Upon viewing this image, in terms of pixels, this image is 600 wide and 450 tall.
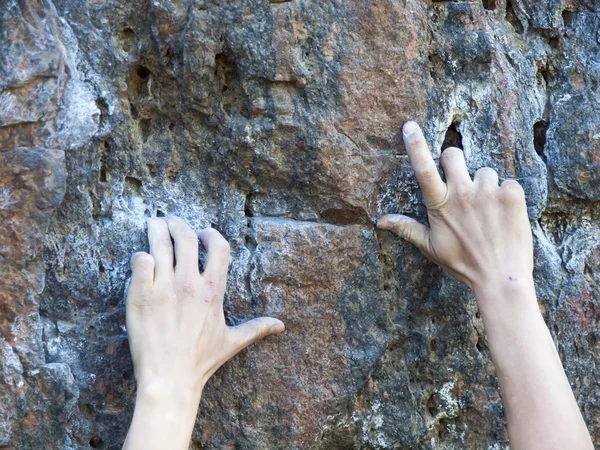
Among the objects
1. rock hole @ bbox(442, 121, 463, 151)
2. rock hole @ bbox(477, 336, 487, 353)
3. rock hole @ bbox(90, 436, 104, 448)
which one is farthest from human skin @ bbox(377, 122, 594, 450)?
rock hole @ bbox(90, 436, 104, 448)

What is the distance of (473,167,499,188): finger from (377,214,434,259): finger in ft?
0.51

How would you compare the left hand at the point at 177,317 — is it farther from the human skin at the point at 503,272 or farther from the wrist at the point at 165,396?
the human skin at the point at 503,272

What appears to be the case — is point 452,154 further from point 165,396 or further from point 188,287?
point 165,396

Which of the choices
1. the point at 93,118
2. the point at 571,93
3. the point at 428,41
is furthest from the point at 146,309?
the point at 571,93

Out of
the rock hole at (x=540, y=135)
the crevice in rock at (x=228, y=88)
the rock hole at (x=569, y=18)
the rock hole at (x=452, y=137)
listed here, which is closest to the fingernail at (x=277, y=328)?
the crevice in rock at (x=228, y=88)

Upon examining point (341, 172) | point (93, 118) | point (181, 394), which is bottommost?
point (181, 394)

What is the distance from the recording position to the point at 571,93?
1.83 meters

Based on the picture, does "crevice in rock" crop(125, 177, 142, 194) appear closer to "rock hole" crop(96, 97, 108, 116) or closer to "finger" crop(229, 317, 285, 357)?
"rock hole" crop(96, 97, 108, 116)

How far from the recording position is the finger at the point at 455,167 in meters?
1.57

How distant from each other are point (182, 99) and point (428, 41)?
1.90 feet

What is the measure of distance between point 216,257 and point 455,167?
1.80 feet

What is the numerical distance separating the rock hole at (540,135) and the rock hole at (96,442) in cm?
123

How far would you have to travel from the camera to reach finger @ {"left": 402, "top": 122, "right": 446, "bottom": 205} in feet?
5.05

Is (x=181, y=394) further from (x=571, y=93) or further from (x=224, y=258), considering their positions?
(x=571, y=93)
